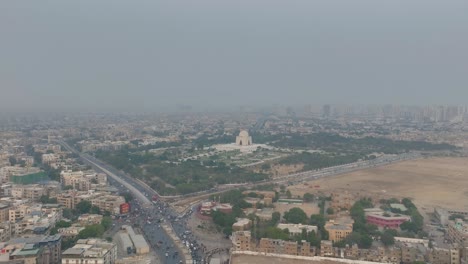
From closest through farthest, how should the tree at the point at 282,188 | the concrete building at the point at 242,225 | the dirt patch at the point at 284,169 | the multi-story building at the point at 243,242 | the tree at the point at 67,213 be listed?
1. the multi-story building at the point at 243,242
2. the concrete building at the point at 242,225
3. the tree at the point at 67,213
4. the tree at the point at 282,188
5. the dirt patch at the point at 284,169

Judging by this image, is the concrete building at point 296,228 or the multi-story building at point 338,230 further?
the concrete building at point 296,228

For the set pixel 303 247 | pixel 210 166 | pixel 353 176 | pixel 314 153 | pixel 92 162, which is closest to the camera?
pixel 303 247

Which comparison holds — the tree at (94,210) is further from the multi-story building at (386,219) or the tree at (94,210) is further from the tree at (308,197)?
the multi-story building at (386,219)

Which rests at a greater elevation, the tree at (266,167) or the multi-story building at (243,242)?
the multi-story building at (243,242)

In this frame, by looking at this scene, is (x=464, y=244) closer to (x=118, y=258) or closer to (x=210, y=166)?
(x=118, y=258)

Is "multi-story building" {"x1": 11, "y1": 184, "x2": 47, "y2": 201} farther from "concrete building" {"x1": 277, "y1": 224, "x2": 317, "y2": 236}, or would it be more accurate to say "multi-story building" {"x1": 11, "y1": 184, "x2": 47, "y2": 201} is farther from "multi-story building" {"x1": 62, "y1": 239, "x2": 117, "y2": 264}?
"concrete building" {"x1": 277, "y1": 224, "x2": 317, "y2": 236}

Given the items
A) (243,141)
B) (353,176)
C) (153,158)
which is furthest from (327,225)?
(243,141)

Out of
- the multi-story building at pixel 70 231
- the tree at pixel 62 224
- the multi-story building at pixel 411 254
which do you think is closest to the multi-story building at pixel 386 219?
the multi-story building at pixel 411 254

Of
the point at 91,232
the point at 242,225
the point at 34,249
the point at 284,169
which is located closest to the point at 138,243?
the point at 91,232
